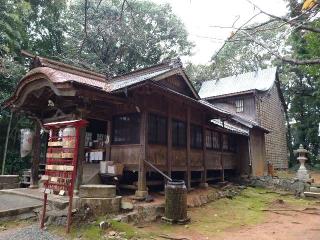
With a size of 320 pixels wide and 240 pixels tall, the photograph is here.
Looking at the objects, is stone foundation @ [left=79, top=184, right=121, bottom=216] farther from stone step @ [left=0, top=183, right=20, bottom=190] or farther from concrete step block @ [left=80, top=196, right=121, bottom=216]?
stone step @ [left=0, top=183, right=20, bottom=190]

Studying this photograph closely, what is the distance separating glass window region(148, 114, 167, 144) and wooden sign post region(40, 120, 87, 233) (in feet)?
13.6

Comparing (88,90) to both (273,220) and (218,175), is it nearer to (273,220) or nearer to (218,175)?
(273,220)

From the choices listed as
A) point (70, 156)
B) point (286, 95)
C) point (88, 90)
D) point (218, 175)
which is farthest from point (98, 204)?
point (286, 95)

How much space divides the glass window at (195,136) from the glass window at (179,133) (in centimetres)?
82

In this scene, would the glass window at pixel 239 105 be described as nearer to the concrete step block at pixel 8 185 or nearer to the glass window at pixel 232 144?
the glass window at pixel 232 144

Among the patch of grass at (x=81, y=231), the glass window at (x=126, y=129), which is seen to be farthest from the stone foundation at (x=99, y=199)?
the glass window at (x=126, y=129)

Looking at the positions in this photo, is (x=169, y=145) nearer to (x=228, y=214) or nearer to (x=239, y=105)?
(x=228, y=214)

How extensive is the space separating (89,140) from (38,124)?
2762 millimetres

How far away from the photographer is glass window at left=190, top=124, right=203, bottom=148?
1518 centimetres

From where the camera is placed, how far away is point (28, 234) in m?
8.11

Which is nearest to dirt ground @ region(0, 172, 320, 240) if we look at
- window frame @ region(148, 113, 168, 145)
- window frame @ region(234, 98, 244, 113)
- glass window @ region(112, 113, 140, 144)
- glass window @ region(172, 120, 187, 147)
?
window frame @ region(148, 113, 168, 145)

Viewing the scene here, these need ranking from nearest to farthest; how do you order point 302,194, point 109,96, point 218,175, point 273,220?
1. point 109,96
2. point 273,220
3. point 302,194
4. point 218,175

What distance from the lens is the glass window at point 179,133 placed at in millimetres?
13648

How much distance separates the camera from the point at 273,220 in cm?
1134
